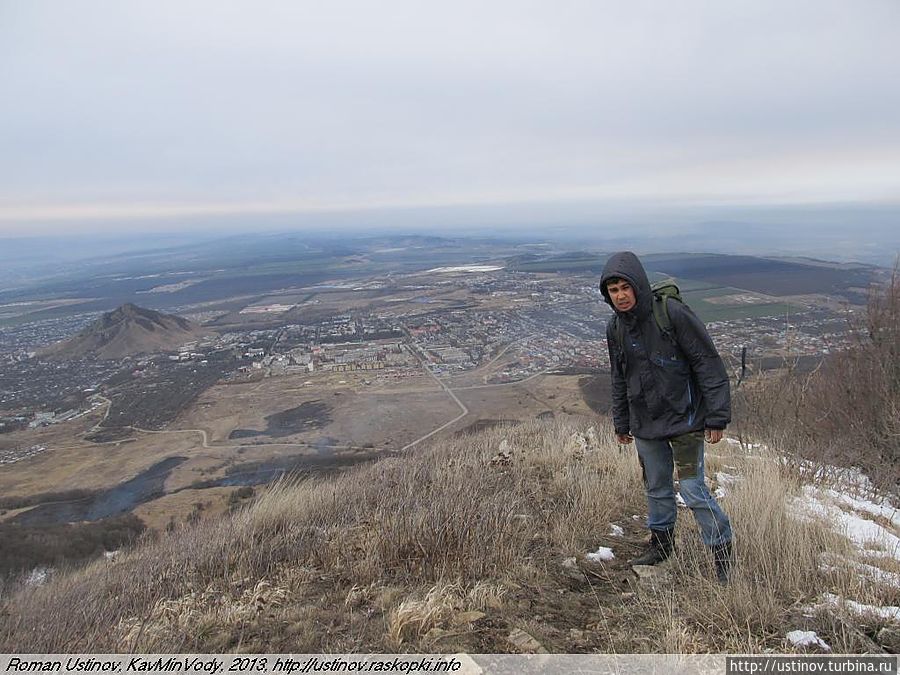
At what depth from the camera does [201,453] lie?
48.9 feet

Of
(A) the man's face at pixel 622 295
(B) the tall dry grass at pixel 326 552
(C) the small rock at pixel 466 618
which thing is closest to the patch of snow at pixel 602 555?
(B) the tall dry grass at pixel 326 552

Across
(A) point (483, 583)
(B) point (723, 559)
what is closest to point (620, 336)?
(B) point (723, 559)

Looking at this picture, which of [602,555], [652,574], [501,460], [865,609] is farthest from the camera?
[501,460]

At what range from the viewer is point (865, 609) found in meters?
1.96

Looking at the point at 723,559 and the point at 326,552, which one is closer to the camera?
the point at 723,559

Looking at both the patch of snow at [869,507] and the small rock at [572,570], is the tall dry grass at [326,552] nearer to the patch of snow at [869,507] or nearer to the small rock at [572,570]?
the small rock at [572,570]

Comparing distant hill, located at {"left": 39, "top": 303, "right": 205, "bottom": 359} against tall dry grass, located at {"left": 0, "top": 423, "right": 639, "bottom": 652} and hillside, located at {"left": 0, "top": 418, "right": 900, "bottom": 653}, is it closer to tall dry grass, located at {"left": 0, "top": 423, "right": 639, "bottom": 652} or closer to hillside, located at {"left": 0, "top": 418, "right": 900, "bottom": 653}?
tall dry grass, located at {"left": 0, "top": 423, "right": 639, "bottom": 652}

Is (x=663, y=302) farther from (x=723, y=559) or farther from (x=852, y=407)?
(x=852, y=407)

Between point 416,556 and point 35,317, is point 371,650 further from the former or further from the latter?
point 35,317

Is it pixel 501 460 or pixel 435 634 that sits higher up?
pixel 435 634

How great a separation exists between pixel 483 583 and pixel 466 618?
9.5 inches

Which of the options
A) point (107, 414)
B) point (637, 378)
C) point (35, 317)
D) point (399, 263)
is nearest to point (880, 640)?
point (637, 378)

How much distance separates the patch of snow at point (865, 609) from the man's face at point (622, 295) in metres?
1.53

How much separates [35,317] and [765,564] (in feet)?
230
